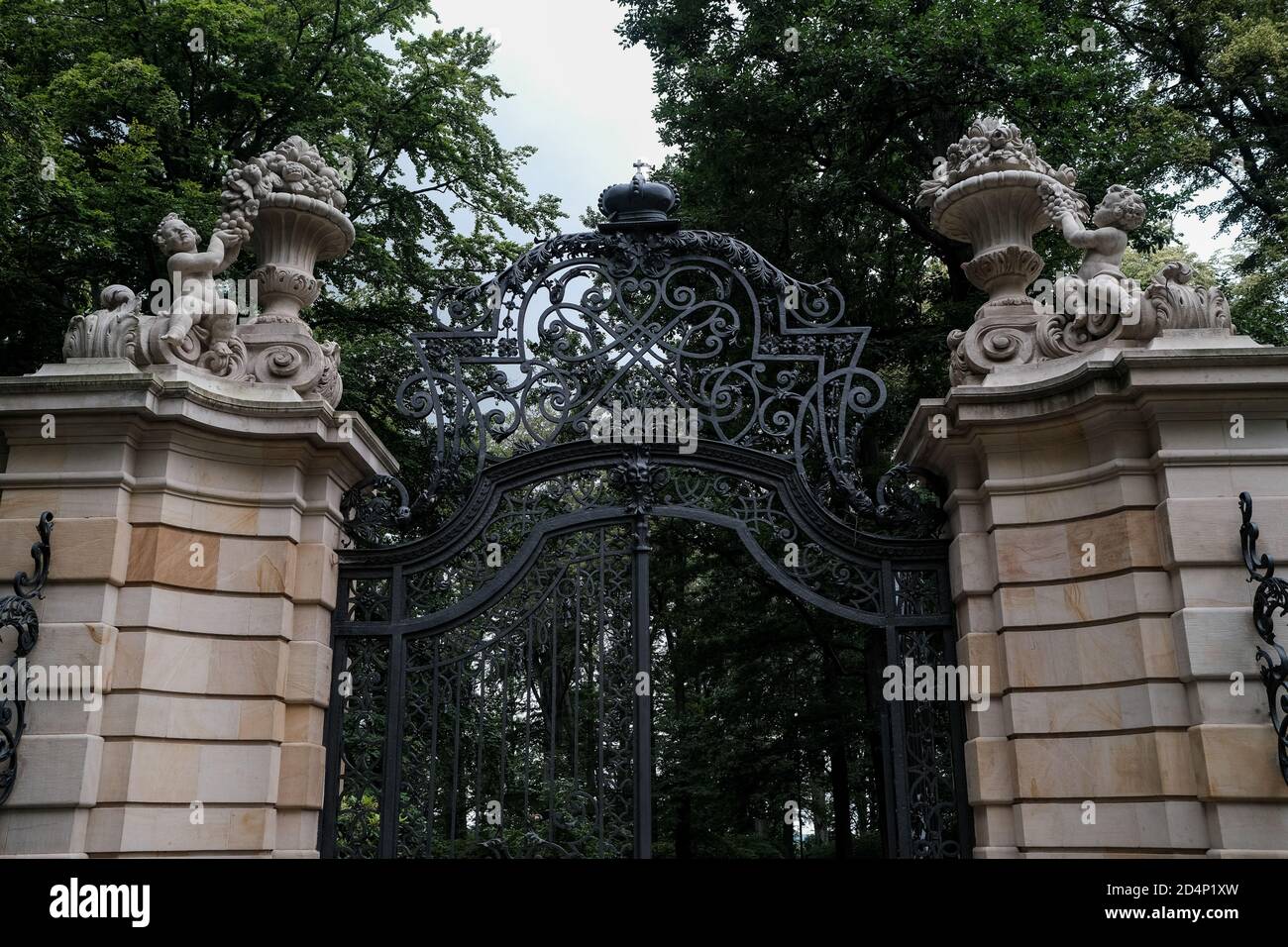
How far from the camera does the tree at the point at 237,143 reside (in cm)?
1155

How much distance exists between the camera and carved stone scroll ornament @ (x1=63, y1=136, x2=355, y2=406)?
23.2ft

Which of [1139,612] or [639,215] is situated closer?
[1139,612]

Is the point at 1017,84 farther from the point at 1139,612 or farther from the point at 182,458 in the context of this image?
the point at 182,458

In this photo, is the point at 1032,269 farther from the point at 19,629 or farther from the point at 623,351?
the point at 19,629

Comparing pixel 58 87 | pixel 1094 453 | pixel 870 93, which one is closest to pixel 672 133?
pixel 870 93

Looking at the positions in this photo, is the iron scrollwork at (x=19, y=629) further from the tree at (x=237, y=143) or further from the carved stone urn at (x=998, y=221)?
the carved stone urn at (x=998, y=221)

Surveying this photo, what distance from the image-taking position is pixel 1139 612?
6.38 metres

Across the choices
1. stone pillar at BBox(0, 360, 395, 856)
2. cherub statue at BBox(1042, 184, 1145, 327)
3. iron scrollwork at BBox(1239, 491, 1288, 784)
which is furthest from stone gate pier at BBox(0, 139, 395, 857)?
iron scrollwork at BBox(1239, 491, 1288, 784)

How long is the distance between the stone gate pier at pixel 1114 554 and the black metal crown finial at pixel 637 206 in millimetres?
2412

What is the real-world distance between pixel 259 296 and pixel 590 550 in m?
3.12

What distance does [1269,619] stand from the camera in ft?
19.6

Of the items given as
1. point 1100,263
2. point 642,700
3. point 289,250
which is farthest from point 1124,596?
point 289,250

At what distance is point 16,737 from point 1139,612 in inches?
265

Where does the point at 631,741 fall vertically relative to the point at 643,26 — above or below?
below
